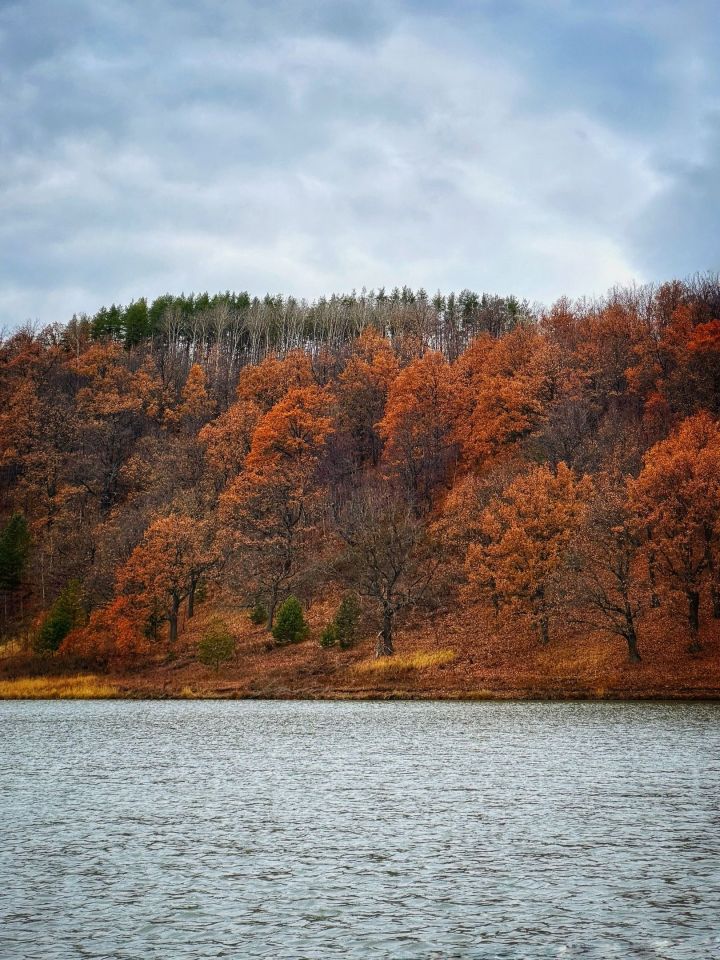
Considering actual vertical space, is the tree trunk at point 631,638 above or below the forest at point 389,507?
below

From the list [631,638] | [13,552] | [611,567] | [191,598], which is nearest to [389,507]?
[191,598]

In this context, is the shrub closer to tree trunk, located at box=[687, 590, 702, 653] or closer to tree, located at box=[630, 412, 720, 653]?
tree, located at box=[630, 412, 720, 653]

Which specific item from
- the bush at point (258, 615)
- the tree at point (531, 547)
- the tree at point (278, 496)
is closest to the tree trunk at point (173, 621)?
the tree at point (278, 496)

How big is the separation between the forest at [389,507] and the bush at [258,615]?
168mm

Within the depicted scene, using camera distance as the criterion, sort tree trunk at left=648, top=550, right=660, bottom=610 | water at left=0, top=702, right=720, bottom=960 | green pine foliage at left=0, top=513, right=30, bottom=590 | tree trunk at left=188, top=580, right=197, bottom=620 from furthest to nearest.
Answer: green pine foliage at left=0, top=513, right=30, bottom=590, tree trunk at left=188, top=580, right=197, bottom=620, tree trunk at left=648, top=550, right=660, bottom=610, water at left=0, top=702, right=720, bottom=960

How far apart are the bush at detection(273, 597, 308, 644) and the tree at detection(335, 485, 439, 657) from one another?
6909 mm

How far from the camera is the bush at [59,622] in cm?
9719

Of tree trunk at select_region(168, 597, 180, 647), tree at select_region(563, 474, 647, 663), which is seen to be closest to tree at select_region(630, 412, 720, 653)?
tree at select_region(563, 474, 647, 663)

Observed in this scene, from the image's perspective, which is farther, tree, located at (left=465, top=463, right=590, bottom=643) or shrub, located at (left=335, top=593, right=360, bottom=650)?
shrub, located at (left=335, top=593, right=360, bottom=650)

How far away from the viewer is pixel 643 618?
79.2 meters

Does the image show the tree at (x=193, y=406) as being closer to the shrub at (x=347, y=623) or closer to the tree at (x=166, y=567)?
the tree at (x=166, y=567)

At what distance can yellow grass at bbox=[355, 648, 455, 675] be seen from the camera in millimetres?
80750

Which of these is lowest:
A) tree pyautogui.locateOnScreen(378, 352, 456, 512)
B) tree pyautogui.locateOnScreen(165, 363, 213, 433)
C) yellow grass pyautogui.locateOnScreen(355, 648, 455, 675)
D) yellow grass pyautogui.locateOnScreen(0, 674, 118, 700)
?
yellow grass pyautogui.locateOnScreen(0, 674, 118, 700)

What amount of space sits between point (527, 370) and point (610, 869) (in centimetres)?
10319
